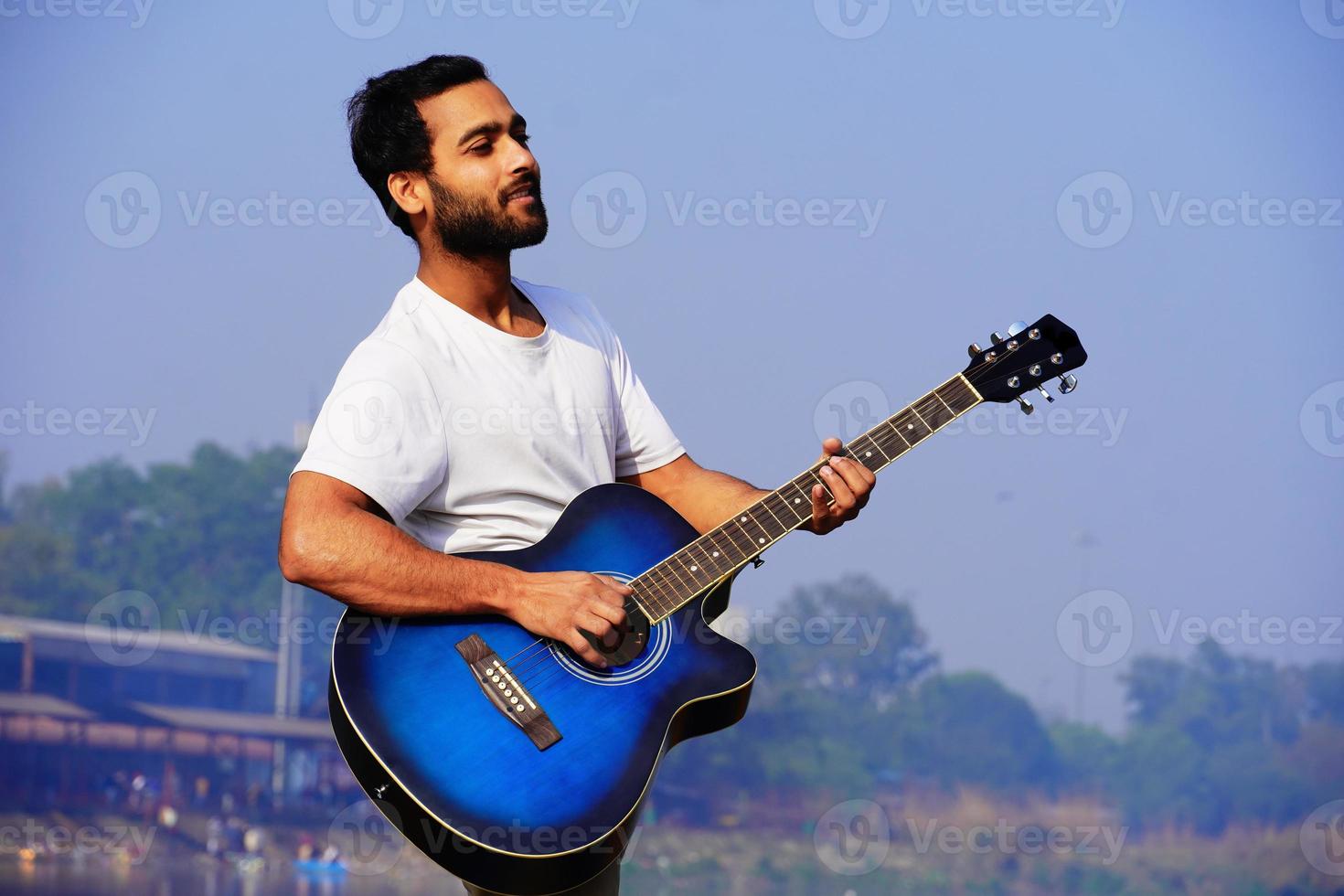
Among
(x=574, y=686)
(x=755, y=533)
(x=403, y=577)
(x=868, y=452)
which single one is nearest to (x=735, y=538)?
(x=755, y=533)

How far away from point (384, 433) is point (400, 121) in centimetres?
68

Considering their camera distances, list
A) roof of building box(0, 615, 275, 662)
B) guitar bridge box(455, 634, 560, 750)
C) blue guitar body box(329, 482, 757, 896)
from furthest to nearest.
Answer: roof of building box(0, 615, 275, 662) < guitar bridge box(455, 634, 560, 750) < blue guitar body box(329, 482, 757, 896)

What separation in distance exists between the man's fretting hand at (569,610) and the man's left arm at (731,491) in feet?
1.22

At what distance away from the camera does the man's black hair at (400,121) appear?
109 inches

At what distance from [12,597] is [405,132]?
1237 inches

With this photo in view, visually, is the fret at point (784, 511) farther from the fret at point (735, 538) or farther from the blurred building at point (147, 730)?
the blurred building at point (147, 730)

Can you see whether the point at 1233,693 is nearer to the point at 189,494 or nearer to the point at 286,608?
the point at 286,608

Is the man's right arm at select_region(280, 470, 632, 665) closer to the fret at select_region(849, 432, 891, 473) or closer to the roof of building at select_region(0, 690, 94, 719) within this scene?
the fret at select_region(849, 432, 891, 473)

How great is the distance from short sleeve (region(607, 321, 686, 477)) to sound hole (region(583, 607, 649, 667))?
0.43m

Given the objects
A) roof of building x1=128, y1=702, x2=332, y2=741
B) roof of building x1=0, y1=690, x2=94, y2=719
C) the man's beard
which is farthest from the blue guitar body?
roof of building x1=0, y1=690, x2=94, y2=719

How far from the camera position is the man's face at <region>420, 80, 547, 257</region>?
2697 millimetres

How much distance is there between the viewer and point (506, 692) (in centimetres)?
246

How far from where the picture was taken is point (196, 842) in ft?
95.0

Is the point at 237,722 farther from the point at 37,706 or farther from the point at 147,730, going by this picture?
the point at 37,706
